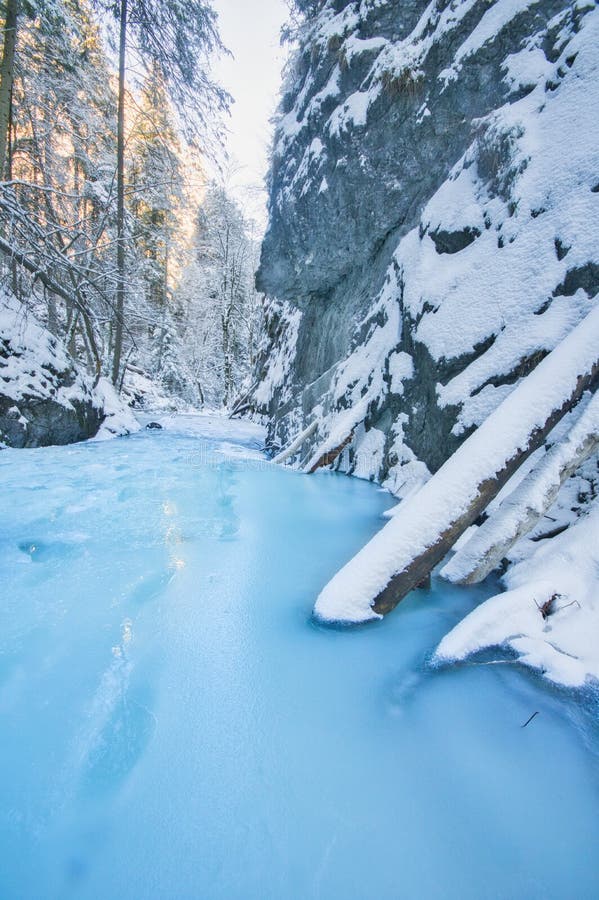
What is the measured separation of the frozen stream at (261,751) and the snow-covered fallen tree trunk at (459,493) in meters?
0.21

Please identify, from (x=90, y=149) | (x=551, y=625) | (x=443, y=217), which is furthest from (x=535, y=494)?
(x=90, y=149)

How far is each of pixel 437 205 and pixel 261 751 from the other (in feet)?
17.6

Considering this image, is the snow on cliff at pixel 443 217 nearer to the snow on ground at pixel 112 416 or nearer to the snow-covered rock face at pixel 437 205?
the snow-covered rock face at pixel 437 205

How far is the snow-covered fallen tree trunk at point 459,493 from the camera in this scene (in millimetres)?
1869

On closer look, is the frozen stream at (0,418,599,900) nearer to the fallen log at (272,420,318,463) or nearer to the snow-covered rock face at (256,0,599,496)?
the snow-covered rock face at (256,0,599,496)

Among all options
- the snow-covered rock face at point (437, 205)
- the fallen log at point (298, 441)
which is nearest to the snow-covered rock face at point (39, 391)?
the fallen log at point (298, 441)

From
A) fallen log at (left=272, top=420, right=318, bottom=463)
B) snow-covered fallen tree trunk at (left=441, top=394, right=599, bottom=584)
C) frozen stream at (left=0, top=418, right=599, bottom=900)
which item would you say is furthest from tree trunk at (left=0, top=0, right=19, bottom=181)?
Answer: snow-covered fallen tree trunk at (left=441, top=394, right=599, bottom=584)

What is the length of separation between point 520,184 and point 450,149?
2.16 meters

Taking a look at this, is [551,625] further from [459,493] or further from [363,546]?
[363,546]

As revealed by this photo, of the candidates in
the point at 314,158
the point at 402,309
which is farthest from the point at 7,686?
the point at 314,158

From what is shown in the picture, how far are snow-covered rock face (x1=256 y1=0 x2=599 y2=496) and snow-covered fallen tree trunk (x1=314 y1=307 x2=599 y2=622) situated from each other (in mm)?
745

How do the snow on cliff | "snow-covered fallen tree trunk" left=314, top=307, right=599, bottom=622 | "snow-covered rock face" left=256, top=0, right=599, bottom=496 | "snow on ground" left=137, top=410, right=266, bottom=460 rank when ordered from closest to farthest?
1. "snow-covered fallen tree trunk" left=314, top=307, right=599, bottom=622
2. the snow on cliff
3. "snow-covered rock face" left=256, top=0, right=599, bottom=496
4. "snow on ground" left=137, top=410, right=266, bottom=460

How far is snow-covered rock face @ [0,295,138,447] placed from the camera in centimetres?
607

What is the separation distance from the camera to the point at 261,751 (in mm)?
1243
